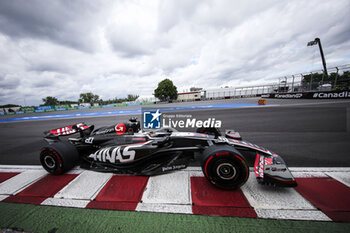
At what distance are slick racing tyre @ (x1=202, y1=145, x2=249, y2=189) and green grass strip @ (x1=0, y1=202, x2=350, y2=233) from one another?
395mm

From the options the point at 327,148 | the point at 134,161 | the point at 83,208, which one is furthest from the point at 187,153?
the point at 327,148

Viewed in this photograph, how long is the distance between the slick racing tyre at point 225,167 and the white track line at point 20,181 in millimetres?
2748

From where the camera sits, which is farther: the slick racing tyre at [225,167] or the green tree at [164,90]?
the green tree at [164,90]

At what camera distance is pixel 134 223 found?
126 centimetres

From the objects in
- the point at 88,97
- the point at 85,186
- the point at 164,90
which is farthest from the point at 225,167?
the point at 88,97

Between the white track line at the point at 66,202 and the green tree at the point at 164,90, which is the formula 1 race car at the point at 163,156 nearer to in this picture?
the white track line at the point at 66,202

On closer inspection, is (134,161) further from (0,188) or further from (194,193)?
(0,188)

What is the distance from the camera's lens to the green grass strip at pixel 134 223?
3.80 ft

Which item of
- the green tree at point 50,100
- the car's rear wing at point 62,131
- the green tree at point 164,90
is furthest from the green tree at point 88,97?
the car's rear wing at point 62,131

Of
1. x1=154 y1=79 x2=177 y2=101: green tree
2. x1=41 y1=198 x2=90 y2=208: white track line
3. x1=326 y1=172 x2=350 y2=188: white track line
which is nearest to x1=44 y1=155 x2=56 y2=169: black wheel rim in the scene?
x1=41 y1=198 x2=90 y2=208: white track line

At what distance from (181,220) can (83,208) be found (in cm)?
116

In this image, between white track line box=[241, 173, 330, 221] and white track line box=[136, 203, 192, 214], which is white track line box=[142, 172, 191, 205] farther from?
white track line box=[241, 173, 330, 221]

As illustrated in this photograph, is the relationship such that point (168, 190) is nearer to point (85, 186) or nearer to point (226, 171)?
point (226, 171)

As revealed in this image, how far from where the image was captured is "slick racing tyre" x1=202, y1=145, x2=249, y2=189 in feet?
5.00
